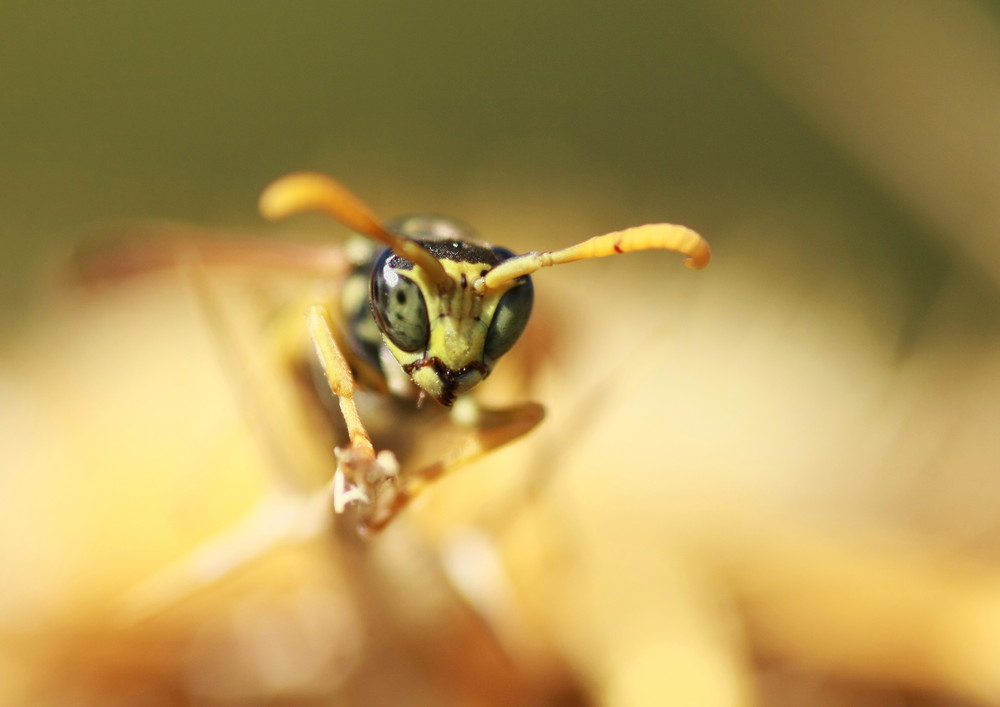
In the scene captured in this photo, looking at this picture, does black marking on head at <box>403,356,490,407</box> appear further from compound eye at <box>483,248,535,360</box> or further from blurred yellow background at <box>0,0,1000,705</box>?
blurred yellow background at <box>0,0,1000,705</box>

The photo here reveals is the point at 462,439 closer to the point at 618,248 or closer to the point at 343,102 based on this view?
the point at 618,248

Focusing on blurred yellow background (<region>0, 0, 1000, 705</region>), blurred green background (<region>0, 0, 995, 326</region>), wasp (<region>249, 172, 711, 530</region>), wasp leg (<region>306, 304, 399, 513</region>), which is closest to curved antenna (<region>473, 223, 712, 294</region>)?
wasp (<region>249, 172, 711, 530</region>)

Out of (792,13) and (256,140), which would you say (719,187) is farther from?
(256,140)

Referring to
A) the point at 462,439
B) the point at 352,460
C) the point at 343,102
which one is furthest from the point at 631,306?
the point at 352,460

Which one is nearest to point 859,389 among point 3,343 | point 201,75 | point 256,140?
point 3,343

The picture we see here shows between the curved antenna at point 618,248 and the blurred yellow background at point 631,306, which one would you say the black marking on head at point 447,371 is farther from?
the blurred yellow background at point 631,306

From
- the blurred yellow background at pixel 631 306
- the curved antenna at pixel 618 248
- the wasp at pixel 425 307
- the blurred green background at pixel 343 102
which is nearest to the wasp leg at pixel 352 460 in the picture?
the wasp at pixel 425 307
